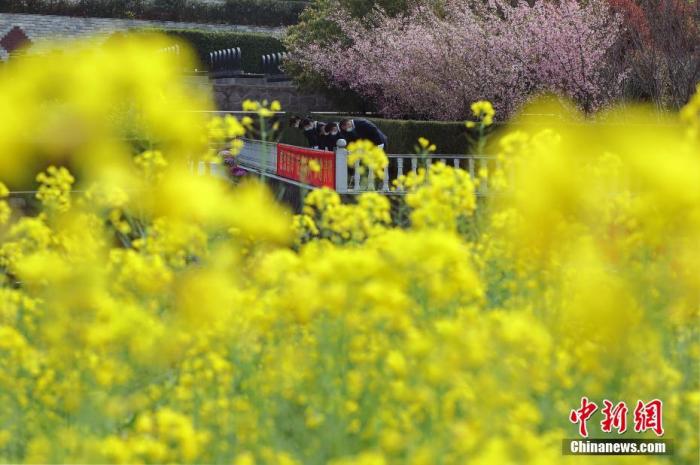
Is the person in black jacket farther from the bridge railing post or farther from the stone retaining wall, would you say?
the stone retaining wall

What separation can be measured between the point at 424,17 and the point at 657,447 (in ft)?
73.1

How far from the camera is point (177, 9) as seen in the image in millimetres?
37750

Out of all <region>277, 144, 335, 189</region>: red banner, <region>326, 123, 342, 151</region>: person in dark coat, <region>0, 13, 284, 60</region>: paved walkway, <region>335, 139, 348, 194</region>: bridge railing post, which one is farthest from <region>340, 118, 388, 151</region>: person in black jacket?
<region>0, 13, 284, 60</region>: paved walkway

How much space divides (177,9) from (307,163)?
25068 millimetres

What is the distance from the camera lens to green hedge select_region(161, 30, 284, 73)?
34625 millimetres

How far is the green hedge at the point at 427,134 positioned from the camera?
18.5m

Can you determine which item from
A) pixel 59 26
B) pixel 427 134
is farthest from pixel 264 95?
pixel 427 134

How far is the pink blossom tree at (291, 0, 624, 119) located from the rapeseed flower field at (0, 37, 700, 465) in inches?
646

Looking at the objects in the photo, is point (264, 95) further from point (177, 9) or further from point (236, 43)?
point (177, 9)

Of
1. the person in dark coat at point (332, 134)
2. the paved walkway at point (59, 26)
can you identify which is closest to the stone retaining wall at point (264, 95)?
the paved walkway at point (59, 26)

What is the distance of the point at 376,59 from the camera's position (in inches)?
1010

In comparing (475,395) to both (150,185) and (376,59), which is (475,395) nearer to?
(150,185)

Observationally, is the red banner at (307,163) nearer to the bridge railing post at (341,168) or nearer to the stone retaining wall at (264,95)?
the bridge railing post at (341,168)

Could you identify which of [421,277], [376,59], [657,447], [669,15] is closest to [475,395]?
[421,277]
